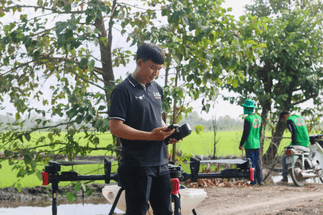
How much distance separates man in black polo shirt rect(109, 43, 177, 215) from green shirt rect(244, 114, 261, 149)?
6.65 m

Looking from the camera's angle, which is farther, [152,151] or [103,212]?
[103,212]

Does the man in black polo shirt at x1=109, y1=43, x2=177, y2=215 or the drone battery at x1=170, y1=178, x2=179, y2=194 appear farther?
the drone battery at x1=170, y1=178, x2=179, y2=194

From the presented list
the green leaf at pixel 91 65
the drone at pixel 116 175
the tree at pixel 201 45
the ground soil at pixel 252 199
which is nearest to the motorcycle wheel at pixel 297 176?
the ground soil at pixel 252 199

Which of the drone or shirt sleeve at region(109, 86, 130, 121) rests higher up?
shirt sleeve at region(109, 86, 130, 121)

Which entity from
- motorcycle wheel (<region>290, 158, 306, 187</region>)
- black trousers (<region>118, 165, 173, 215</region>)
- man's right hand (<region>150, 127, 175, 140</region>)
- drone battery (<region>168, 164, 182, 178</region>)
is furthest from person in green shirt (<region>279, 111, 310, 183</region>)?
man's right hand (<region>150, 127, 175, 140</region>)

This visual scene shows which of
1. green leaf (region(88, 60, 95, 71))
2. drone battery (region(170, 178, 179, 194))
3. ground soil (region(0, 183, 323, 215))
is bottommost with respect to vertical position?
ground soil (region(0, 183, 323, 215))

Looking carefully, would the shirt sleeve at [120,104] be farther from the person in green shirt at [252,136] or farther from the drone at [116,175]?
the person in green shirt at [252,136]

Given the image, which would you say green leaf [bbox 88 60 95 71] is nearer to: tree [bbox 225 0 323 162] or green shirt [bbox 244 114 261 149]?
green shirt [bbox 244 114 261 149]

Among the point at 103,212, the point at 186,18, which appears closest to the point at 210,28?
the point at 186,18

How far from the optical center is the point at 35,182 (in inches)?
397

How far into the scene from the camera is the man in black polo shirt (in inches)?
88.0

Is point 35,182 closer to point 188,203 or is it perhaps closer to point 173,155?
point 173,155

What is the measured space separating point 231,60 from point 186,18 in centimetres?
85

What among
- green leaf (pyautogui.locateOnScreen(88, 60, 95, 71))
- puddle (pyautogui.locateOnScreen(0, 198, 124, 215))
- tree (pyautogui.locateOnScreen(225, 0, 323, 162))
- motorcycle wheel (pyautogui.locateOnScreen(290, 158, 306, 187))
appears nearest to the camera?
green leaf (pyautogui.locateOnScreen(88, 60, 95, 71))
